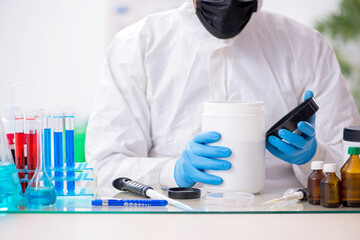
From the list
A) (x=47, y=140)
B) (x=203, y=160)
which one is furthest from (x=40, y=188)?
(x=203, y=160)

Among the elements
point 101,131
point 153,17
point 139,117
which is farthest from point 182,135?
point 153,17

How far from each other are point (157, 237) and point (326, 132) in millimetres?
1056

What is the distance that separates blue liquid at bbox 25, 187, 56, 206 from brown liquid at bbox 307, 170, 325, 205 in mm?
567

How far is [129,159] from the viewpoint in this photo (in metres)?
1.64

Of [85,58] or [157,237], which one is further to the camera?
[85,58]

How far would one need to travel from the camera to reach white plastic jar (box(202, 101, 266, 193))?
108cm

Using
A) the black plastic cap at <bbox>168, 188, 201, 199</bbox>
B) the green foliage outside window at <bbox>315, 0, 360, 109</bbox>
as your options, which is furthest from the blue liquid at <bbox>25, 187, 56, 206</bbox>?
the green foliage outside window at <bbox>315, 0, 360, 109</bbox>

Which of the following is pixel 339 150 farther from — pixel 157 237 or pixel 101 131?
pixel 157 237

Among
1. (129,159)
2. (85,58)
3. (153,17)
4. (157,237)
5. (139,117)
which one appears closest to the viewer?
(157,237)

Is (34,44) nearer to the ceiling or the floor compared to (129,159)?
nearer to the ceiling

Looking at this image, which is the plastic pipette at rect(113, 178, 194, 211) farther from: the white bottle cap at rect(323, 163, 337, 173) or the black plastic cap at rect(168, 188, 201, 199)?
the white bottle cap at rect(323, 163, 337, 173)

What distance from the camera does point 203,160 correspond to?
1177 mm

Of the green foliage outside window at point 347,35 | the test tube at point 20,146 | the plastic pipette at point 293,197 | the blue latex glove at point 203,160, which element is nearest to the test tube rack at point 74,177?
the test tube at point 20,146

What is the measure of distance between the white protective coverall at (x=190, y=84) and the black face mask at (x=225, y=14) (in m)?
0.14
